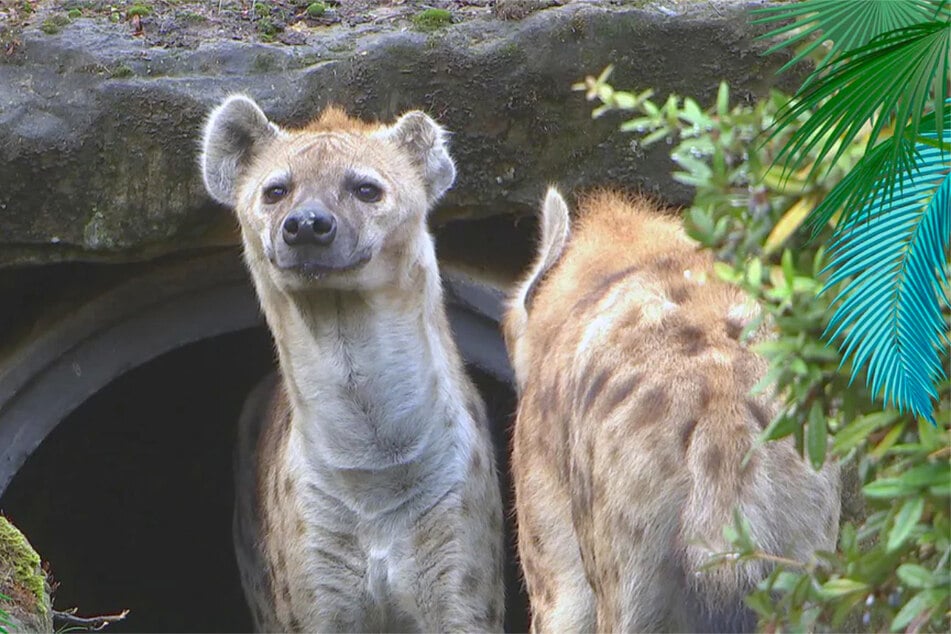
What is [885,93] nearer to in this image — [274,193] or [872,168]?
[872,168]

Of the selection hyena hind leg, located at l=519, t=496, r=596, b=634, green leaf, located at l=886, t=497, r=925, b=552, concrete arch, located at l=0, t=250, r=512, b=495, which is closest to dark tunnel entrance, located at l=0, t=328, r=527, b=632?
concrete arch, located at l=0, t=250, r=512, b=495

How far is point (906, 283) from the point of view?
218cm

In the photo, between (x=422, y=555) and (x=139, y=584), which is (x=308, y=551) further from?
(x=139, y=584)

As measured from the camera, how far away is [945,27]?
6.91ft

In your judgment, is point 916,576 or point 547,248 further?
point 547,248

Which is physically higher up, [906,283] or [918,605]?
[906,283]

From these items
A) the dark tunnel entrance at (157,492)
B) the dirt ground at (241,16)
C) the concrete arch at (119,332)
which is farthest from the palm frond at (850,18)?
the dark tunnel entrance at (157,492)

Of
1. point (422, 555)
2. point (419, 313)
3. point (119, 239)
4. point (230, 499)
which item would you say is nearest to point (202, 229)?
point (119, 239)

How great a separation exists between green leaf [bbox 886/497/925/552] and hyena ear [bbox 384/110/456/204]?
3137 millimetres

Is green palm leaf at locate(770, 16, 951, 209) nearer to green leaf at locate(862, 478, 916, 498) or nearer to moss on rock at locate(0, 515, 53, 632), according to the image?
green leaf at locate(862, 478, 916, 498)

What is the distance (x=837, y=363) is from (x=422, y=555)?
2.87 meters

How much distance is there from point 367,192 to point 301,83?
0.69 metres

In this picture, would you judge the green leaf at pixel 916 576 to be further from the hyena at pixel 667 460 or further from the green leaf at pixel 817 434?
the hyena at pixel 667 460

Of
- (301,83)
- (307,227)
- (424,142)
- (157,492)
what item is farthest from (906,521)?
(157,492)
